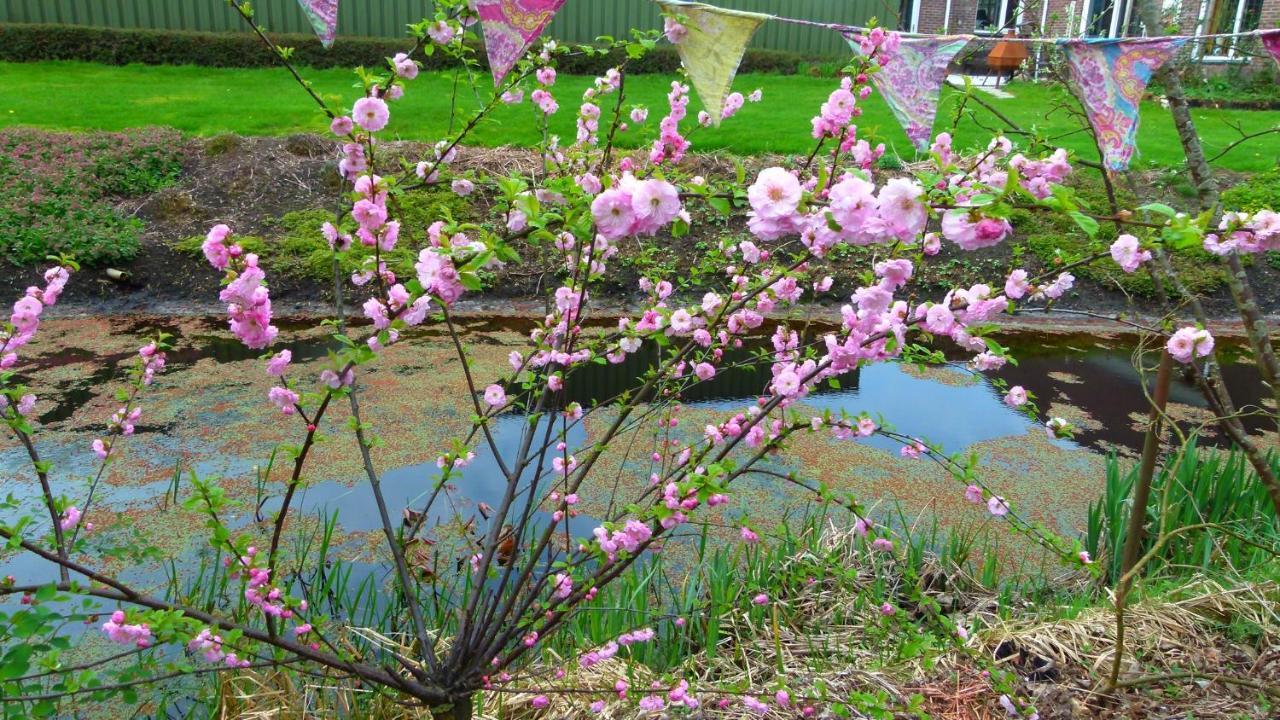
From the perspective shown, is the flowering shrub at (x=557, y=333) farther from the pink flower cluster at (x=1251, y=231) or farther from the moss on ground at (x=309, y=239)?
the moss on ground at (x=309, y=239)

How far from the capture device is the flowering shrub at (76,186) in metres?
5.54

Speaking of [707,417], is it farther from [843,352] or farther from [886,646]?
[843,352]

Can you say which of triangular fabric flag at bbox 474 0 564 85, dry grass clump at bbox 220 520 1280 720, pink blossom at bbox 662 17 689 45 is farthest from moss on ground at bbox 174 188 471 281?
dry grass clump at bbox 220 520 1280 720

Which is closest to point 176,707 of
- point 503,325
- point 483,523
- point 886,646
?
point 483,523

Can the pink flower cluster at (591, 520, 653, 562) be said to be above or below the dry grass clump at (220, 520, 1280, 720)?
above

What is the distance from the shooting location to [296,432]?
367 cm

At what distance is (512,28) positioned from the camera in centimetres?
213

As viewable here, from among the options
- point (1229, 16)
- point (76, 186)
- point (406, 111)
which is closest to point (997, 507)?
point (76, 186)

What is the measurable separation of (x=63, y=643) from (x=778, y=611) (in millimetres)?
1778

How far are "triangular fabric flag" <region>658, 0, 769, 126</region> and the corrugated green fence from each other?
10080 mm

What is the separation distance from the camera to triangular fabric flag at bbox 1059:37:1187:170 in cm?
248

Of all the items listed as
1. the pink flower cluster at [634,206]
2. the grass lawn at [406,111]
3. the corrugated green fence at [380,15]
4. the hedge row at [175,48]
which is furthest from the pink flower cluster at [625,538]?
the corrugated green fence at [380,15]

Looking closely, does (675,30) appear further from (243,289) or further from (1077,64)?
(243,289)

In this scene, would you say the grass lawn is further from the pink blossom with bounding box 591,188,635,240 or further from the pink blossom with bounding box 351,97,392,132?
the pink blossom with bounding box 591,188,635,240
